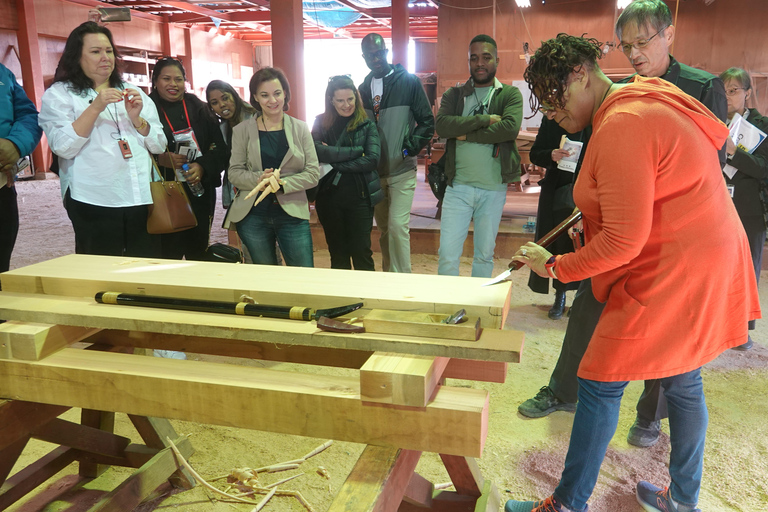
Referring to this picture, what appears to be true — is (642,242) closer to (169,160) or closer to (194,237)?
(169,160)

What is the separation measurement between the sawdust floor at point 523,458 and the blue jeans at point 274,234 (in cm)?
62

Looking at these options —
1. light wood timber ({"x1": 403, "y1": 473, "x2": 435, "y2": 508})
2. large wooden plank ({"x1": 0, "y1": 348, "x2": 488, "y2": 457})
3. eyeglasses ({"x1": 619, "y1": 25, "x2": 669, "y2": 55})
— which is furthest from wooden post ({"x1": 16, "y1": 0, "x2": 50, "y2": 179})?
light wood timber ({"x1": 403, "y1": 473, "x2": 435, "y2": 508})

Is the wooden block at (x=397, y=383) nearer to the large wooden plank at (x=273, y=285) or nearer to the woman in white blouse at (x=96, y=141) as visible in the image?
the large wooden plank at (x=273, y=285)

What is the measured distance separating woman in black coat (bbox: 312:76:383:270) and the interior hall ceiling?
6.95 metres

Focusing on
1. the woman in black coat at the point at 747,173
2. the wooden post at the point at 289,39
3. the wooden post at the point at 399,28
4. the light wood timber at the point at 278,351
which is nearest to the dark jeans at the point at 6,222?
the light wood timber at the point at 278,351

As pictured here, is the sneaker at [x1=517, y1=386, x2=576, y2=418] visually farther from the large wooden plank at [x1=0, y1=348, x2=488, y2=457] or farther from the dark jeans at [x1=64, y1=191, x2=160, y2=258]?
the dark jeans at [x1=64, y1=191, x2=160, y2=258]

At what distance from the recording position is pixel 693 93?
90.0 inches

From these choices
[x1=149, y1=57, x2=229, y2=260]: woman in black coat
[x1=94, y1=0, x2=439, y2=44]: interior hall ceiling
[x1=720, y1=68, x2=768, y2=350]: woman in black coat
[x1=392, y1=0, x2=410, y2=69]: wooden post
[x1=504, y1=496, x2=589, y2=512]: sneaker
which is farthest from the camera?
[x1=94, y1=0, x2=439, y2=44]: interior hall ceiling

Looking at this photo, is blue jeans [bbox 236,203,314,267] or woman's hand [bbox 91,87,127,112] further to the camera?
blue jeans [bbox 236,203,314,267]

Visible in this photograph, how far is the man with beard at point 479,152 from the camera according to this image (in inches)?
137

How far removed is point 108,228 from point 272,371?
1.84m

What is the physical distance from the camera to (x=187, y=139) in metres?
3.47

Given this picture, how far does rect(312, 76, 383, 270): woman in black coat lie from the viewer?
3645 mm

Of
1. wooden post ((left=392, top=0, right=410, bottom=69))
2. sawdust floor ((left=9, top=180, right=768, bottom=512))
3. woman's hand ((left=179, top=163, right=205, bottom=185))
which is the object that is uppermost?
wooden post ((left=392, top=0, right=410, bottom=69))
